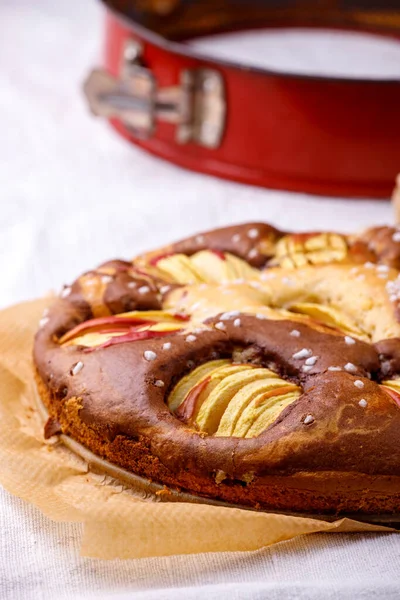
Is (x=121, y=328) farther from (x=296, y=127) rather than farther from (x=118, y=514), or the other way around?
(x=296, y=127)

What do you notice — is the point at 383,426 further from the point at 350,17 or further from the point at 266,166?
the point at 350,17

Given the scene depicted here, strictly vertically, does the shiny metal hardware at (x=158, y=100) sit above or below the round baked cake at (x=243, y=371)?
above

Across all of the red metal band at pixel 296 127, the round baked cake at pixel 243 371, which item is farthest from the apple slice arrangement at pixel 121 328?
the red metal band at pixel 296 127

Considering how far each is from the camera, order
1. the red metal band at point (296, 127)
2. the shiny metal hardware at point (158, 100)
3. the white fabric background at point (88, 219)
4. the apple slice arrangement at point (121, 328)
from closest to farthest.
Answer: the white fabric background at point (88, 219) → the apple slice arrangement at point (121, 328) → the red metal band at point (296, 127) → the shiny metal hardware at point (158, 100)

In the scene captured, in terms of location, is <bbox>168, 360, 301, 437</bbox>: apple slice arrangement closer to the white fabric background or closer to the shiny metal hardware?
the white fabric background

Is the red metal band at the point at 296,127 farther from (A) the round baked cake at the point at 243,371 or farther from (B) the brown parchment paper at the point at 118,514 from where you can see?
(B) the brown parchment paper at the point at 118,514
